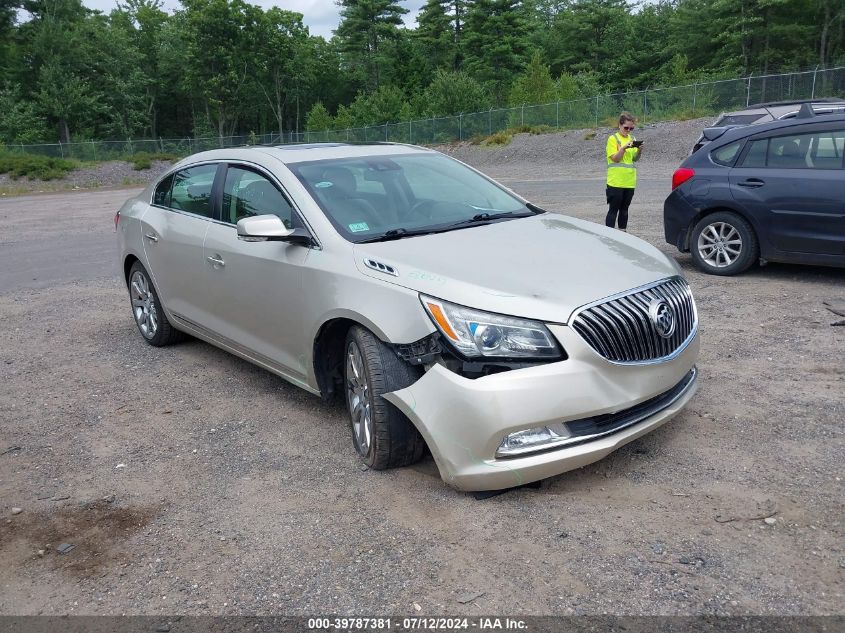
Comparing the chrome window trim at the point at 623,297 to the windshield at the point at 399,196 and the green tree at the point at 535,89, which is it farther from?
the green tree at the point at 535,89

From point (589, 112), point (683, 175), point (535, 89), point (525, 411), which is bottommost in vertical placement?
point (525, 411)

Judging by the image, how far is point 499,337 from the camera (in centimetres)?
343

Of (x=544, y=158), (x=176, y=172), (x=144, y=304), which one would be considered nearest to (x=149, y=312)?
(x=144, y=304)

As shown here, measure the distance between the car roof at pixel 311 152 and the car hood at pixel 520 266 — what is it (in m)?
1.11

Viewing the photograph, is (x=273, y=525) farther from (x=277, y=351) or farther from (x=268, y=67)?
(x=268, y=67)

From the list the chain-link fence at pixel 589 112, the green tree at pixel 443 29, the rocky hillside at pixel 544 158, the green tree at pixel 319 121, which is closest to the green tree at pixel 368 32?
the green tree at pixel 443 29

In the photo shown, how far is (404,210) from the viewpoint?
466 cm

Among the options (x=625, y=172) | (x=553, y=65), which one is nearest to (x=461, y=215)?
(x=625, y=172)

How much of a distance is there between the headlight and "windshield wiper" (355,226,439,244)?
96 centimetres

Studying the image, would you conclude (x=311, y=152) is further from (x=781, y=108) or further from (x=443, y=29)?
(x=443, y=29)

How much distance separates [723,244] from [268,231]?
555cm

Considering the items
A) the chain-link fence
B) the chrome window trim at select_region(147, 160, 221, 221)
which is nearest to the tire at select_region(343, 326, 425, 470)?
the chrome window trim at select_region(147, 160, 221, 221)

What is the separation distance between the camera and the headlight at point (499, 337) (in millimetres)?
Answer: 3414

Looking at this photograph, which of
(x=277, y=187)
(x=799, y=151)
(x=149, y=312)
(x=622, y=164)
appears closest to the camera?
(x=277, y=187)
